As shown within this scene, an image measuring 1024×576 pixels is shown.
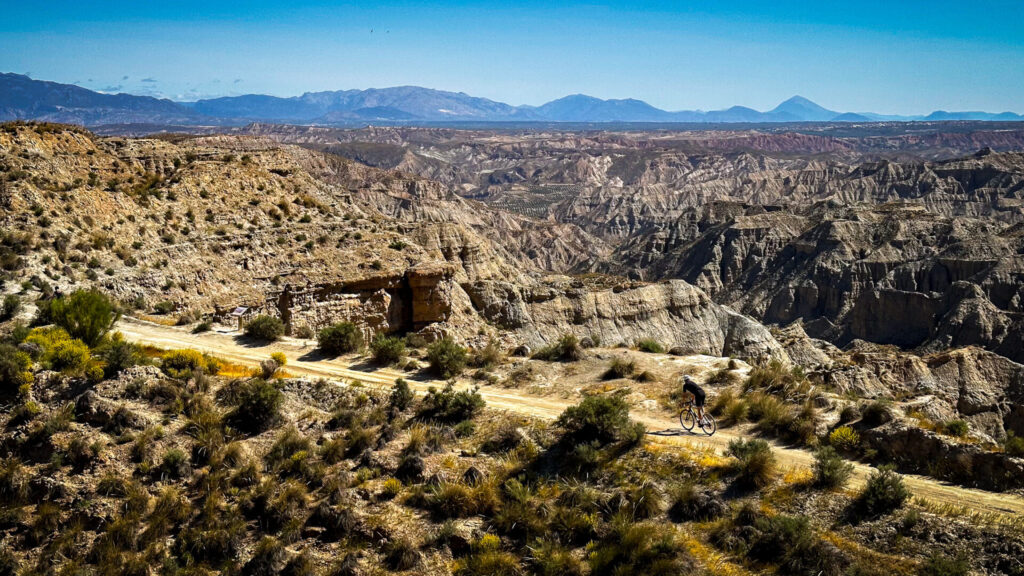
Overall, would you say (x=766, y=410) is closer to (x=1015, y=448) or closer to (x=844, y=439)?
(x=844, y=439)

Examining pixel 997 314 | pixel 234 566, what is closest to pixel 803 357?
pixel 997 314

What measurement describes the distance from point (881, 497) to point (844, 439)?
259cm

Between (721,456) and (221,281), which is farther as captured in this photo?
(221,281)

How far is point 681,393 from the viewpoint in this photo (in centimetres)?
1542

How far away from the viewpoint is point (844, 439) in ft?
40.5

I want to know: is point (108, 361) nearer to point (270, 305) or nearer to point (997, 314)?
point (270, 305)

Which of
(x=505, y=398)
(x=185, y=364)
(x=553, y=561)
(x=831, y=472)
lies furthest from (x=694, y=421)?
(x=185, y=364)

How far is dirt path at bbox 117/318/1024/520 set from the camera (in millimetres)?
→ 10148

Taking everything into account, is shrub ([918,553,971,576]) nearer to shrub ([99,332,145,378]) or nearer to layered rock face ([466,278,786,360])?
shrub ([99,332,145,378])

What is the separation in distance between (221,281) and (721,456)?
845 inches

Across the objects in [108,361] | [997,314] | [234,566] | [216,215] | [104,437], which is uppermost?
[216,215]

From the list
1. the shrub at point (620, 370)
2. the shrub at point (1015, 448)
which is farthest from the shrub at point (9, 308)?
the shrub at point (1015, 448)

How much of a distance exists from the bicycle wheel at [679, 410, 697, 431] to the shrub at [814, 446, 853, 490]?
9.27 ft

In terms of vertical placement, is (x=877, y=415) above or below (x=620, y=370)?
above
